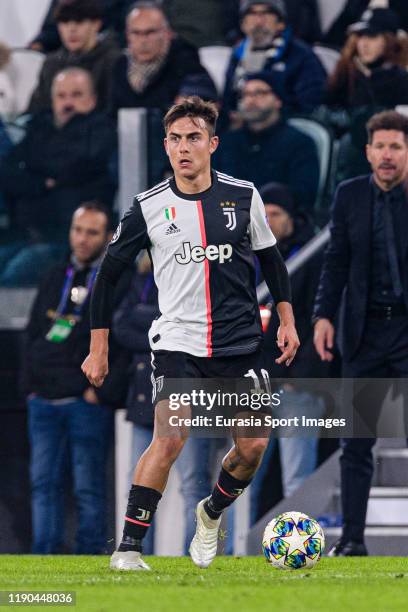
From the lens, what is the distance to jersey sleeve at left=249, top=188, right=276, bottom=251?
22.2 ft

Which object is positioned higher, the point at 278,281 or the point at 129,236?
the point at 129,236

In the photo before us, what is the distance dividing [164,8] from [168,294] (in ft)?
16.8

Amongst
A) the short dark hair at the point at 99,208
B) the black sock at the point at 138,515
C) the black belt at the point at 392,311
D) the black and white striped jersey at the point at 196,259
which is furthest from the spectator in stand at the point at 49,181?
the black sock at the point at 138,515

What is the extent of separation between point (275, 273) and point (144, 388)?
251 centimetres

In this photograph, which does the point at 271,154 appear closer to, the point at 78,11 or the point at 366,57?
the point at 366,57

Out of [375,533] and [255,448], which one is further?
[375,533]

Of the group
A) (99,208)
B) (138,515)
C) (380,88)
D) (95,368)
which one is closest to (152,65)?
(99,208)

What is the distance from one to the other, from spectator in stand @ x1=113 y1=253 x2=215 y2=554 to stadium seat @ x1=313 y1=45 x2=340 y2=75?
2.06m

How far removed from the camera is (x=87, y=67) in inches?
423

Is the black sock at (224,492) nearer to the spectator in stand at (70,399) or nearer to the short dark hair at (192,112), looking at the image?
the short dark hair at (192,112)

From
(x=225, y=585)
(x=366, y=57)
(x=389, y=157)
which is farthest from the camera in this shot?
(x=366, y=57)

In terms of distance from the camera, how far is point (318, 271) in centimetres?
912

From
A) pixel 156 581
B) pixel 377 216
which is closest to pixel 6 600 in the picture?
pixel 156 581

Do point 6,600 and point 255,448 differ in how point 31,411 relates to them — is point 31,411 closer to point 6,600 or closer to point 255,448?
point 255,448
